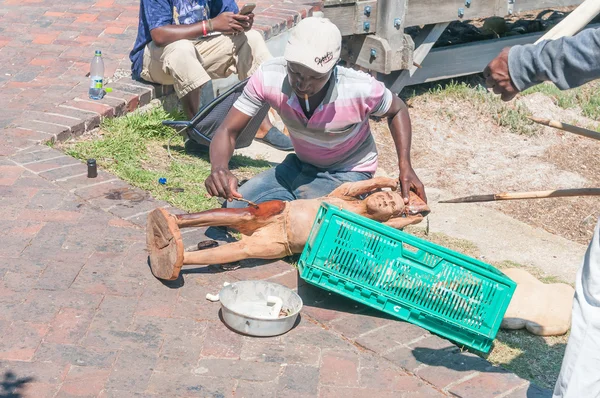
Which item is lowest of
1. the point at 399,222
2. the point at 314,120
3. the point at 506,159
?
the point at 506,159

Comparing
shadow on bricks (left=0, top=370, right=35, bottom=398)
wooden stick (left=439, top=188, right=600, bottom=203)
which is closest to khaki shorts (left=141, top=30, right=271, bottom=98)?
wooden stick (left=439, top=188, right=600, bottom=203)

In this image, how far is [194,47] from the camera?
6.54 meters

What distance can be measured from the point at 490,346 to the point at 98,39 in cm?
502

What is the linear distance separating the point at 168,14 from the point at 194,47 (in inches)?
12.3

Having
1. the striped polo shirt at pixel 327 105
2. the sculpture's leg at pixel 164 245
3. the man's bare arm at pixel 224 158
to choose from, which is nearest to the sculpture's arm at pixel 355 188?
the striped polo shirt at pixel 327 105

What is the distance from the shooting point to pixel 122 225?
4.78 metres

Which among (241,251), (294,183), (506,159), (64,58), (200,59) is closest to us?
(241,251)

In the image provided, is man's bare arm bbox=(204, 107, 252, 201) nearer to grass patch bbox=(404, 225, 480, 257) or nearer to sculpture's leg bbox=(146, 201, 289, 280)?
sculpture's leg bbox=(146, 201, 289, 280)

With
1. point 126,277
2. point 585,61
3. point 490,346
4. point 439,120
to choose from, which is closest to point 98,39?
point 439,120

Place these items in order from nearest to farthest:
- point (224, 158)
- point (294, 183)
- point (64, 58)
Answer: point (224, 158) < point (294, 183) < point (64, 58)

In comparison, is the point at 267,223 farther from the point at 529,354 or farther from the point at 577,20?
the point at 577,20

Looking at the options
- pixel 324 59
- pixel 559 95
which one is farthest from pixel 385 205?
pixel 559 95

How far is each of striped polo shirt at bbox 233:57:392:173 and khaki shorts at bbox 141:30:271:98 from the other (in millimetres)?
1734

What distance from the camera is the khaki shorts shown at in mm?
6371
